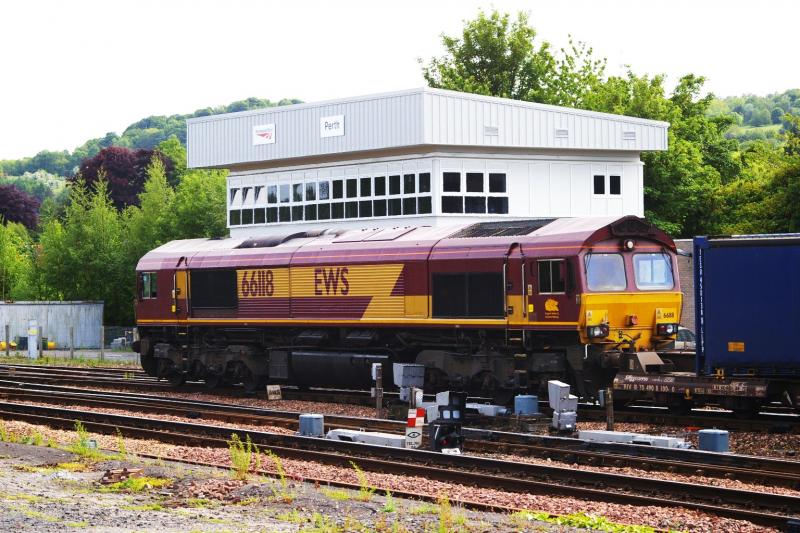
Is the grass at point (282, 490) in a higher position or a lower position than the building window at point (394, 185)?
lower

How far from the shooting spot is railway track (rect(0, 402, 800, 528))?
496 inches

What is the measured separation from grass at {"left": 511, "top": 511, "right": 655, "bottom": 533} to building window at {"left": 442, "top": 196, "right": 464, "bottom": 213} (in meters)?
26.2

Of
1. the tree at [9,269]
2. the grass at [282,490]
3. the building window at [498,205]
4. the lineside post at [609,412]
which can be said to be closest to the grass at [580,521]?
the grass at [282,490]

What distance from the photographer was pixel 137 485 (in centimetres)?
1430

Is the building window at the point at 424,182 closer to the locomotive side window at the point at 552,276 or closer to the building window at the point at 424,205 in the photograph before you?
the building window at the point at 424,205

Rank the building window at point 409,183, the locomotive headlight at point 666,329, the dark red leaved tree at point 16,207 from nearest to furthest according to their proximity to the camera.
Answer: the locomotive headlight at point 666,329
the building window at point 409,183
the dark red leaved tree at point 16,207

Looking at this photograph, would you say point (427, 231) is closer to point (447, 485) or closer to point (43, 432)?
point (43, 432)

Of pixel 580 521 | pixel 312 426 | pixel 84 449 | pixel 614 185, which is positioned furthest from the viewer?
pixel 614 185

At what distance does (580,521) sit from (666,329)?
11517 mm

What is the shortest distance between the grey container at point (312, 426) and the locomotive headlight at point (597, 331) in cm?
555

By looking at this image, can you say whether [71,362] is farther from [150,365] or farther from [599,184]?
[599,184]

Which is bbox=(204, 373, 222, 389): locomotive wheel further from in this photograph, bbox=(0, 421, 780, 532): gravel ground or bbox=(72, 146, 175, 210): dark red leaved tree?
bbox=(72, 146, 175, 210): dark red leaved tree

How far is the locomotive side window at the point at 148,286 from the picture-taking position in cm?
3180

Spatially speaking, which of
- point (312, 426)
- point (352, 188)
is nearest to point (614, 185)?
point (352, 188)
